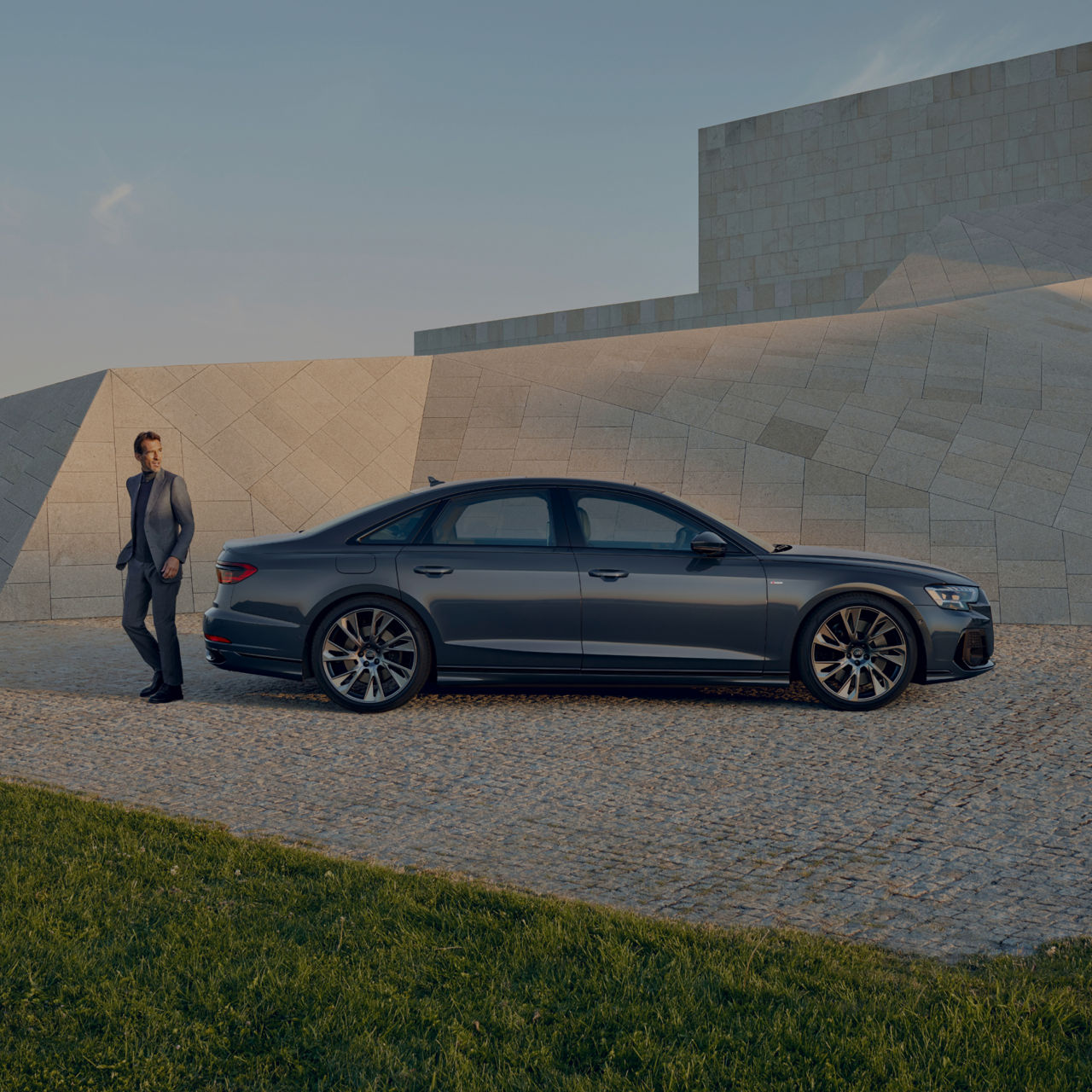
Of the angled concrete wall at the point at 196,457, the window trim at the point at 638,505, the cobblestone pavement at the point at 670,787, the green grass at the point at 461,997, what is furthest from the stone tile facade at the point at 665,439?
the green grass at the point at 461,997

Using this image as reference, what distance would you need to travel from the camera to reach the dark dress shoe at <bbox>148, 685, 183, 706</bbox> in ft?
26.1

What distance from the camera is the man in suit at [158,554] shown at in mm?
7938

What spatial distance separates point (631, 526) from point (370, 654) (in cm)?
195

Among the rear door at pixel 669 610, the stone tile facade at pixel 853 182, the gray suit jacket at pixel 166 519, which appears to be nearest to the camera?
the rear door at pixel 669 610

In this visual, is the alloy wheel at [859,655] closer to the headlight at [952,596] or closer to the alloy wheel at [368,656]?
the headlight at [952,596]

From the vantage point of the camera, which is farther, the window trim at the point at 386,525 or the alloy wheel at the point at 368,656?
the window trim at the point at 386,525

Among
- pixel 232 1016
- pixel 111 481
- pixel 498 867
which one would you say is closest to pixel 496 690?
pixel 498 867

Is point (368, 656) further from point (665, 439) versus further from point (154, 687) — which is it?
point (665, 439)

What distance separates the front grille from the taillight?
15.6 feet

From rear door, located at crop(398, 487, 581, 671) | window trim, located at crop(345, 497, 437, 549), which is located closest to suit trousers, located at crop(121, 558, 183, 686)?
window trim, located at crop(345, 497, 437, 549)

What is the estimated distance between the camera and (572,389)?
55.1 feet

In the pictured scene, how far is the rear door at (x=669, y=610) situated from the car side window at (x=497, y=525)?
0.34m

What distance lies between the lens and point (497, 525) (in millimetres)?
7570

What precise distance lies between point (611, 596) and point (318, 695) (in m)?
2.50
